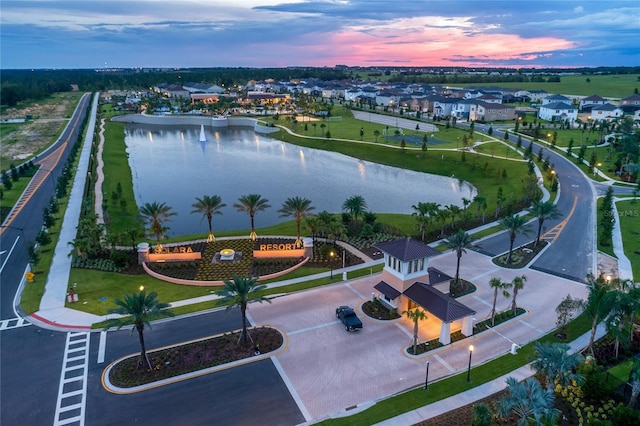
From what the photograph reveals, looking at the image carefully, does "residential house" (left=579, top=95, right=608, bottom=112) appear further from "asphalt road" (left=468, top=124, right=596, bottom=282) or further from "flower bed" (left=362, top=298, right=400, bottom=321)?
"flower bed" (left=362, top=298, right=400, bottom=321)

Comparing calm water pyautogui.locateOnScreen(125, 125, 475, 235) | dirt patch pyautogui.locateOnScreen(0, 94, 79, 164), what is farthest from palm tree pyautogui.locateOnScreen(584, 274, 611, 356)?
dirt patch pyautogui.locateOnScreen(0, 94, 79, 164)

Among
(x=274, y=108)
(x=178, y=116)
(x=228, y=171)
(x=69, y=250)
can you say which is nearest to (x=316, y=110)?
(x=274, y=108)

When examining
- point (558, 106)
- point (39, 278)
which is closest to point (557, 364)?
point (39, 278)

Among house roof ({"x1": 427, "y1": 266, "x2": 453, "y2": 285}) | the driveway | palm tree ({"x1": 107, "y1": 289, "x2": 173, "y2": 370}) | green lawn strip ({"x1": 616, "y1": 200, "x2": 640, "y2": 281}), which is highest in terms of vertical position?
palm tree ({"x1": 107, "y1": 289, "x2": 173, "y2": 370})

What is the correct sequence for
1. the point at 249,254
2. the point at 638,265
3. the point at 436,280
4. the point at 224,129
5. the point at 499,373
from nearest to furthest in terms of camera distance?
1. the point at 499,373
2. the point at 436,280
3. the point at 638,265
4. the point at 249,254
5. the point at 224,129

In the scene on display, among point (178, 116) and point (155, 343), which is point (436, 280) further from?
point (178, 116)

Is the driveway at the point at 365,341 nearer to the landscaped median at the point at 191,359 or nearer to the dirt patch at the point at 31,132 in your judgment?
the landscaped median at the point at 191,359
